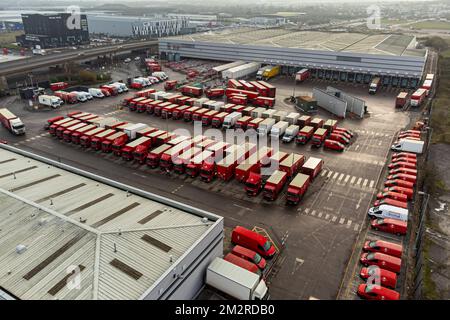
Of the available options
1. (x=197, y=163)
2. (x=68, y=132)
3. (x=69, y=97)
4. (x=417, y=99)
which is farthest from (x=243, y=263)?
(x=417, y=99)

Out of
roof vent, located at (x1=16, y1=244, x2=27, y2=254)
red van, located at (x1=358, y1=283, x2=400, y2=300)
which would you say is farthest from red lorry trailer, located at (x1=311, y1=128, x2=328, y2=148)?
roof vent, located at (x1=16, y1=244, x2=27, y2=254)

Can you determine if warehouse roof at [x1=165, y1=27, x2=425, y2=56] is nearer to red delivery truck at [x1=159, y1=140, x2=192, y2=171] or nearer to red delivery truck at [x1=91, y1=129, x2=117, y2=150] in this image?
red delivery truck at [x1=159, y1=140, x2=192, y2=171]

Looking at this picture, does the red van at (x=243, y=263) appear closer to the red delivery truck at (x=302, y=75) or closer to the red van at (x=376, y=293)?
the red van at (x=376, y=293)

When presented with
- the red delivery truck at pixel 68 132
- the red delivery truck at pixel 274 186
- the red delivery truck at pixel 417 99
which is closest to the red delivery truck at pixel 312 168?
the red delivery truck at pixel 274 186

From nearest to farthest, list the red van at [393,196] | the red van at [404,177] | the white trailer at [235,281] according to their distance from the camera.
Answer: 1. the white trailer at [235,281]
2. the red van at [393,196]
3. the red van at [404,177]

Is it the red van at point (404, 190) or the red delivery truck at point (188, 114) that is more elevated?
the red delivery truck at point (188, 114)

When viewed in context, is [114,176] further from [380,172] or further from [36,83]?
[36,83]

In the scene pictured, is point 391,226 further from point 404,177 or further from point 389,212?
point 404,177
